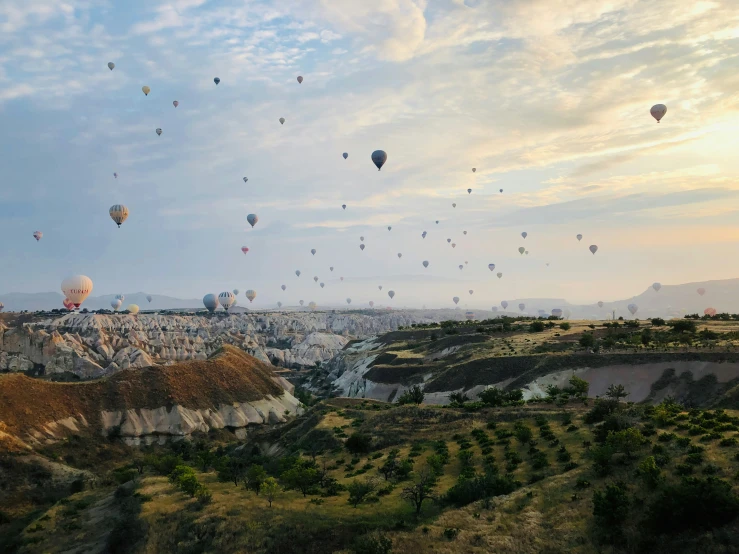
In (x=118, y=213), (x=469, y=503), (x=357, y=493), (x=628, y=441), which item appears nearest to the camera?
(x=469, y=503)

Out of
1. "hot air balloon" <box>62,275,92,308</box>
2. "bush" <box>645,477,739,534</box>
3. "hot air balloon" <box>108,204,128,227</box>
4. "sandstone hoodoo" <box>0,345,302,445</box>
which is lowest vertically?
"sandstone hoodoo" <box>0,345,302,445</box>

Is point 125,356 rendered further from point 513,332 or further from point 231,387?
point 513,332

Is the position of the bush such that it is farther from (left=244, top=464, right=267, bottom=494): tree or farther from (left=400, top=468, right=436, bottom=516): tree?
(left=244, top=464, right=267, bottom=494): tree

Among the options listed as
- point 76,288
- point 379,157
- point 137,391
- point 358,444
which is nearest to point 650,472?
point 358,444

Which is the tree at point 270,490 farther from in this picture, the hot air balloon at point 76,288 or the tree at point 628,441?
the hot air balloon at point 76,288

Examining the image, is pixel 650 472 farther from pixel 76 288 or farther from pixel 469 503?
pixel 76 288

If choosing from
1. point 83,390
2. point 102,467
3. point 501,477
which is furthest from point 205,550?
point 83,390

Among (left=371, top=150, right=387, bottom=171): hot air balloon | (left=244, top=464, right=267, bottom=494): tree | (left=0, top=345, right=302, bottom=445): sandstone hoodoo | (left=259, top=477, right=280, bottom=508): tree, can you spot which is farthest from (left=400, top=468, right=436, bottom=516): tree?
(left=371, top=150, right=387, bottom=171): hot air balloon
